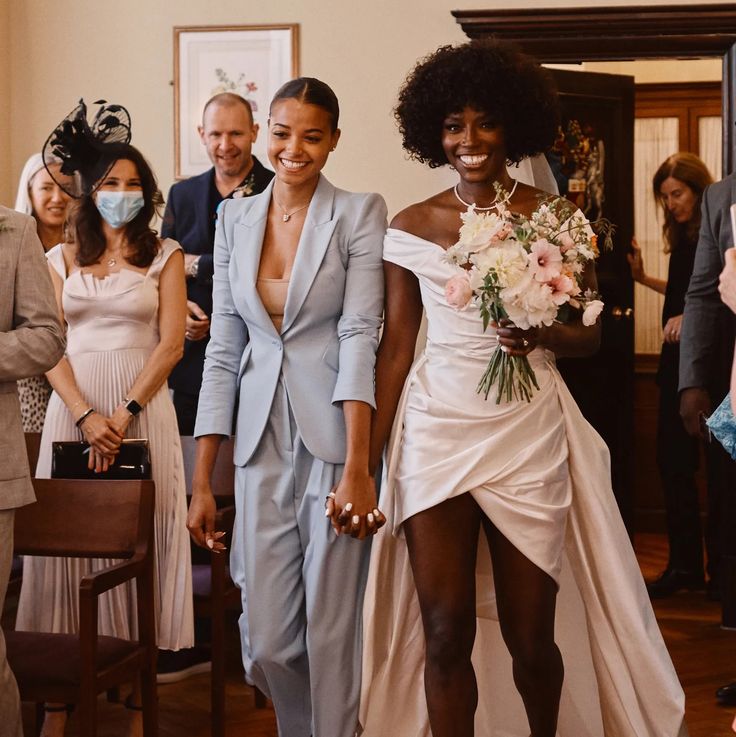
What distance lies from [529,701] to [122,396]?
5.77ft

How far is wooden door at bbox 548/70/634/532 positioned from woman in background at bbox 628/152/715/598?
1.28 feet

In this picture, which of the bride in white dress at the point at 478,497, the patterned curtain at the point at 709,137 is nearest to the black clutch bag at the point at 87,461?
the bride in white dress at the point at 478,497

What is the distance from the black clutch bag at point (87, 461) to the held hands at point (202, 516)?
0.85 meters

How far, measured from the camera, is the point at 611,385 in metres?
6.16

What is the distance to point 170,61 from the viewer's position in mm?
5559

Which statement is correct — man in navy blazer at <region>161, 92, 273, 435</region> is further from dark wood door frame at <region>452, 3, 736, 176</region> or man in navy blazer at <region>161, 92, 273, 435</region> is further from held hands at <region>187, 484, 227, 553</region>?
held hands at <region>187, 484, 227, 553</region>

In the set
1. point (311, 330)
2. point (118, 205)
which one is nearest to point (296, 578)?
point (311, 330)

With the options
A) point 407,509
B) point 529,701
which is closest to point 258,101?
point 407,509

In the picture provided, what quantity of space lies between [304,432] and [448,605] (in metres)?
0.53

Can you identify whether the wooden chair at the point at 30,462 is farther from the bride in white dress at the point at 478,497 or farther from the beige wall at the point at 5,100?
the beige wall at the point at 5,100

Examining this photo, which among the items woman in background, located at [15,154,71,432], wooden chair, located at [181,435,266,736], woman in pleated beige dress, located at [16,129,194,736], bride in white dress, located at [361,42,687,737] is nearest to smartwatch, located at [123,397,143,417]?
woman in pleated beige dress, located at [16,129,194,736]

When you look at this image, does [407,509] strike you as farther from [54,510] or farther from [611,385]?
[611,385]

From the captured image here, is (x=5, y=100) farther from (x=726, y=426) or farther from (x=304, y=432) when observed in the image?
(x=726, y=426)

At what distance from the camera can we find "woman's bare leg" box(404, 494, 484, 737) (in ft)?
8.42
